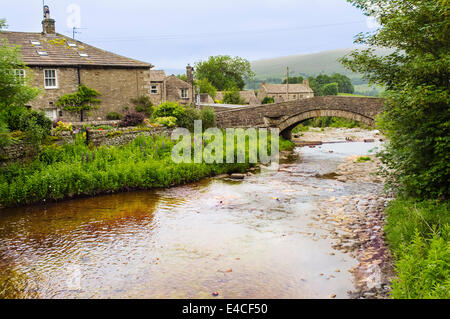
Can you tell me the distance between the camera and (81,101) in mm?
24047

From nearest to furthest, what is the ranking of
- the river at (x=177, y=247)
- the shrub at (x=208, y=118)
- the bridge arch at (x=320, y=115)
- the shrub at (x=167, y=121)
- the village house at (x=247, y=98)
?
1. the river at (x=177, y=247)
2. the shrub at (x=167, y=121)
3. the shrub at (x=208, y=118)
4. the bridge arch at (x=320, y=115)
5. the village house at (x=247, y=98)

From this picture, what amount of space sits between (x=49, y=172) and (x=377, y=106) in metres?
18.5

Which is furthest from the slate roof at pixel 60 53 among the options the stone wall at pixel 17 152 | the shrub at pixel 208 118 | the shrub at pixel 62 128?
the stone wall at pixel 17 152

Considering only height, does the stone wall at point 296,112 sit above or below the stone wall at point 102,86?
below

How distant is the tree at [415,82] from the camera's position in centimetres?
827

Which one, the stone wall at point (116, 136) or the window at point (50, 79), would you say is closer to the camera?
the stone wall at point (116, 136)

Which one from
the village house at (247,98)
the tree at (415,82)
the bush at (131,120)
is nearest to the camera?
the tree at (415,82)

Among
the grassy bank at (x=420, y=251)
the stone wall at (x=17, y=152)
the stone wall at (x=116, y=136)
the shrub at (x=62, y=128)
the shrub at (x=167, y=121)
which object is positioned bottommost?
the grassy bank at (x=420, y=251)

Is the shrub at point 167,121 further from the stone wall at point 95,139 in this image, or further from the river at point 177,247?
the river at point 177,247

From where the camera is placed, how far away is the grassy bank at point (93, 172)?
1251 centimetres

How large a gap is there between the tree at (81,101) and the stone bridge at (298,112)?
814 centimetres

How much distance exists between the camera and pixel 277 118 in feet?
85.0
